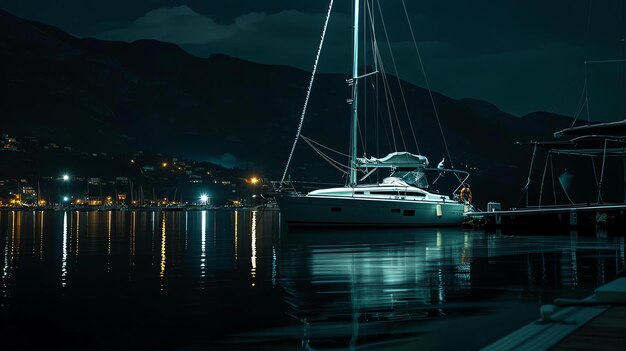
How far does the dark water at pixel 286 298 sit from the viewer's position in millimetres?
9180

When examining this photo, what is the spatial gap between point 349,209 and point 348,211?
6.3 inches

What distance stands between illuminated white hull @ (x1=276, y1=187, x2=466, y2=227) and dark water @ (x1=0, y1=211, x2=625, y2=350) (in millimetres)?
18654

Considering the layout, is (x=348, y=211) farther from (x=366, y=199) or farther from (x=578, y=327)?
(x=578, y=327)

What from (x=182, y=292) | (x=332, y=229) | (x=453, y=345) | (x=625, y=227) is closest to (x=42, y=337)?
(x=182, y=292)

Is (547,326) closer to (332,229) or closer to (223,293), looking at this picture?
(223,293)

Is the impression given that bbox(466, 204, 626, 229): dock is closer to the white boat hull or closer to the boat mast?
the white boat hull

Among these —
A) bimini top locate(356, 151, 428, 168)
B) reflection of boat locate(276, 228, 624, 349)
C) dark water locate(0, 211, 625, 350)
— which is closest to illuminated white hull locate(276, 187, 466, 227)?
bimini top locate(356, 151, 428, 168)

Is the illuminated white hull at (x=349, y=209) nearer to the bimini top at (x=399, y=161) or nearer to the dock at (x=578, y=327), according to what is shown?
the bimini top at (x=399, y=161)

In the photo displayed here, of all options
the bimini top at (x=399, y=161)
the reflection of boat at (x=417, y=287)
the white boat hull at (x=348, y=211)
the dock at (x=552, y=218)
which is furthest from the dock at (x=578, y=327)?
the bimini top at (x=399, y=161)

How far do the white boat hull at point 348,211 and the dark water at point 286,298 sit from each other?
734 inches


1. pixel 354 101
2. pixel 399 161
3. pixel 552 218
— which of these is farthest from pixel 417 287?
pixel 552 218

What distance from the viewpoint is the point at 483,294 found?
44.2ft

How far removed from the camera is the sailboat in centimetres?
4344

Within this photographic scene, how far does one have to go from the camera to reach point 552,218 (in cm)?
4950
